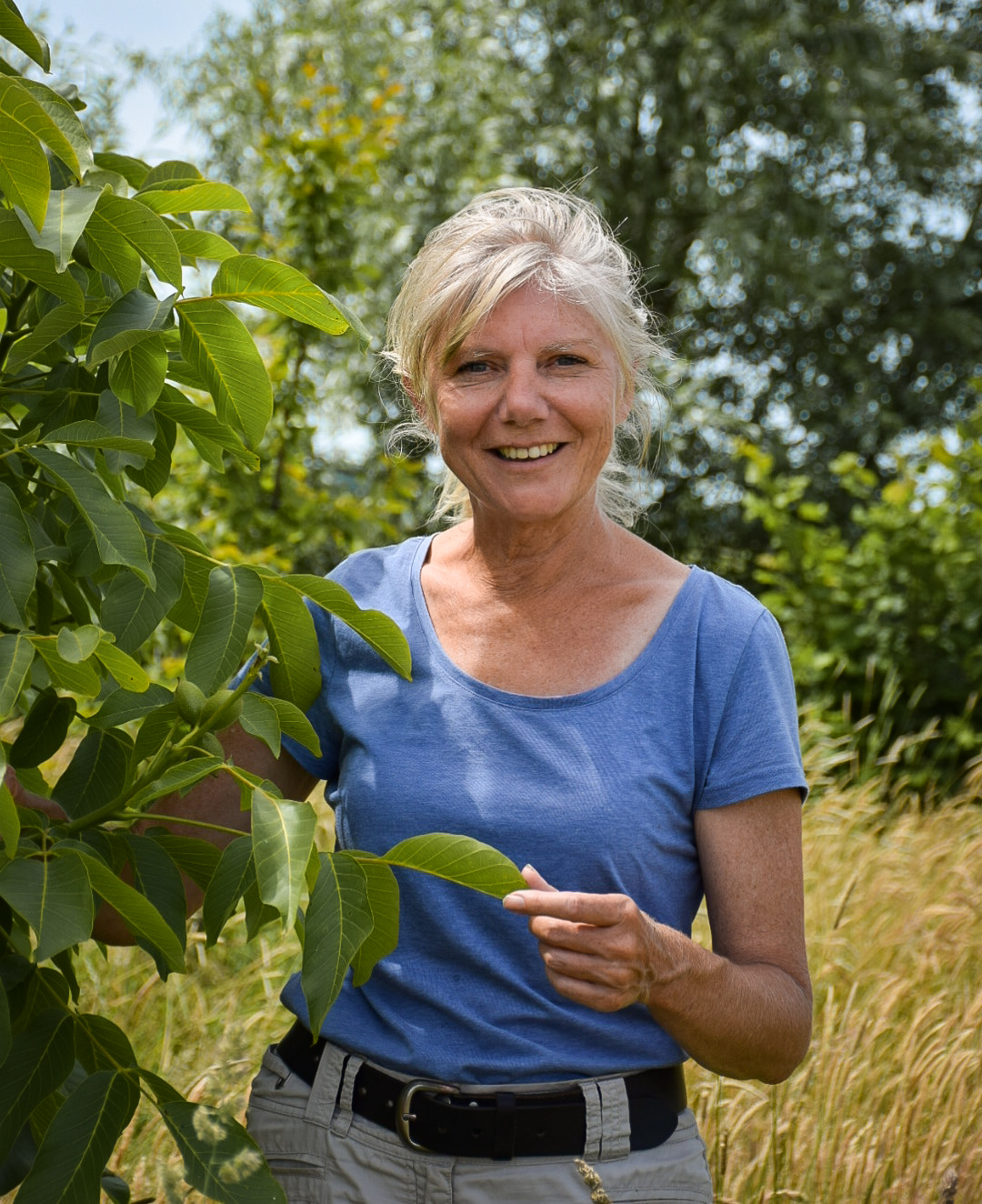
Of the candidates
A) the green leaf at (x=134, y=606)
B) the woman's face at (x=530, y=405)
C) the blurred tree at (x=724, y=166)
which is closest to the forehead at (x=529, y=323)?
the woman's face at (x=530, y=405)

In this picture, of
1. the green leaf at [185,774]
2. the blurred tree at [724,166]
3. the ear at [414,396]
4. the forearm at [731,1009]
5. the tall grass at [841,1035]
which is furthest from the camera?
the blurred tree at [724,166]

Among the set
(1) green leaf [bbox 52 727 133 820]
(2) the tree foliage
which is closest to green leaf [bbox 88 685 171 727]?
(2) the tree foliage

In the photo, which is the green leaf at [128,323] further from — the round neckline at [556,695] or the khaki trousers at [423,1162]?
the khaki trousers at [423,1162]

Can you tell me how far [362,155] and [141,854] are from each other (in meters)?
3.98

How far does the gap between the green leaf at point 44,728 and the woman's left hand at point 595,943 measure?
1.45ft

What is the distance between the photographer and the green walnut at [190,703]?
3.10ft

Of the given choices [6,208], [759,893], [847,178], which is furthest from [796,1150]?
[847,178]

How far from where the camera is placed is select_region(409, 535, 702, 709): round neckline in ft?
5.27

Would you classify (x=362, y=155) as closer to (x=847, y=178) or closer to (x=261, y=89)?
(x=261, y=89)

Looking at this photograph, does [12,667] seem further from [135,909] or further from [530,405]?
[530,405]

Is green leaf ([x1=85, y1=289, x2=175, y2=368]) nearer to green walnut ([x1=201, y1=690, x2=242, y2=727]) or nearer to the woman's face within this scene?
green walnut ([x1=201, y1=690, x2=242, y2=727])

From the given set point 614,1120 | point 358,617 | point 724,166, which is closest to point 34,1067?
point 358,617

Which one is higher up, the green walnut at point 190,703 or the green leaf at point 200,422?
the green leaf at point 200,422

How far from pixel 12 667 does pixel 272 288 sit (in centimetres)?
35
